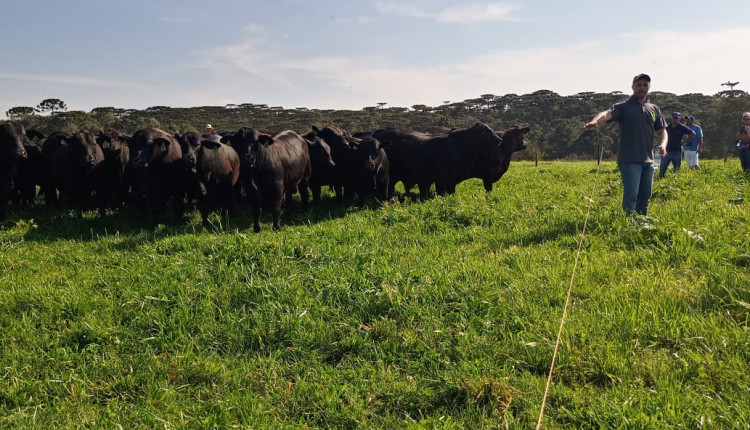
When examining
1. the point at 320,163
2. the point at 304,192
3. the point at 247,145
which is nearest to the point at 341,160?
the point at 320,163

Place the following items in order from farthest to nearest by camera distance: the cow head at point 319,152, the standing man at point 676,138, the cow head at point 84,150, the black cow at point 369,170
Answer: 1. the standing man at point 676,138
2. the cow head at point 319,152
3. the black cow at point 369,170
4. the cow head at point 84,150

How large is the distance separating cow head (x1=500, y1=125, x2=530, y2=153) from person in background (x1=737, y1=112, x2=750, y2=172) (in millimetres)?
4783

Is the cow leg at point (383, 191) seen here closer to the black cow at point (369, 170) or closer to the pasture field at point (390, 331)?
the black cow at point (369, 170)

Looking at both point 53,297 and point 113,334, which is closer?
point 113,334

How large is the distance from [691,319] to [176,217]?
8777 millimetres

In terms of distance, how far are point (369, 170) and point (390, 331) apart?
6.46 m

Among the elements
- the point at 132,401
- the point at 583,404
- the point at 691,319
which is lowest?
the point at 132,401

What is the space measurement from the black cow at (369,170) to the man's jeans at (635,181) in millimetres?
4789

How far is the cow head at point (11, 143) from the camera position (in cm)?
887

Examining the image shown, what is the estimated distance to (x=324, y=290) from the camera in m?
4.66

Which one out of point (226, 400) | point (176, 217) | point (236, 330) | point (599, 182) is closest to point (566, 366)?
point (226, 400)

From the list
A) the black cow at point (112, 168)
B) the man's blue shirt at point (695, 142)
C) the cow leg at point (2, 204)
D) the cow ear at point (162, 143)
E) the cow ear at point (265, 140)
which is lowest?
Result: the cow leg at point (2, 204)

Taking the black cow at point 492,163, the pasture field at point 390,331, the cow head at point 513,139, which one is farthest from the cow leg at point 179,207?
the cow head at point 513,139

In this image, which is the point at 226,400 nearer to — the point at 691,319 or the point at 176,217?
the point at 691,319
